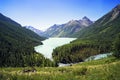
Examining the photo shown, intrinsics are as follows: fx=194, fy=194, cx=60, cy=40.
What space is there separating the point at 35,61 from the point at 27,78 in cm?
17383

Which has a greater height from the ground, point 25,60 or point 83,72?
point 25,60

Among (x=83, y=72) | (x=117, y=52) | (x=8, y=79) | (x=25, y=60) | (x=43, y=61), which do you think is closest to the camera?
(x=8, y=79)

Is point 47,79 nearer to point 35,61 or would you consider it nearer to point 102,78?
point 102,78

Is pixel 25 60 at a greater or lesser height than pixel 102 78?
greater

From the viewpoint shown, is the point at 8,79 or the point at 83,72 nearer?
the point at 8,79

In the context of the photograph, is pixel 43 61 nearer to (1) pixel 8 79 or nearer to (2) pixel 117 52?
(2) pixel 117 52

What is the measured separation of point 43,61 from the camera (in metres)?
178

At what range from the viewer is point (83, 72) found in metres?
18.2

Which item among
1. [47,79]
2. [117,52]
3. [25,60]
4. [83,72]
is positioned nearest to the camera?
[47,79]

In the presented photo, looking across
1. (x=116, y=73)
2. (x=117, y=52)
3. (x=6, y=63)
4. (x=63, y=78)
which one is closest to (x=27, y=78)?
(x=63, y=78)

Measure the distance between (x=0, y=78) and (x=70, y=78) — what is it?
5.32m

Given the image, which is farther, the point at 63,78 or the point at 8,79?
the point at 63,78

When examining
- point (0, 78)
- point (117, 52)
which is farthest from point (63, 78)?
point (117, 52)

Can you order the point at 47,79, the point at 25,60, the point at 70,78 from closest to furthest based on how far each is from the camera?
the point at 47,79
the point at 70,78
the point at 25,60
